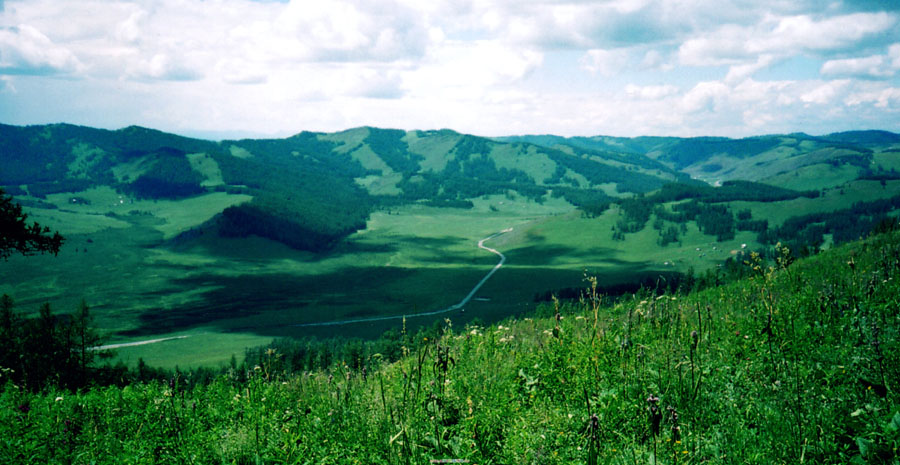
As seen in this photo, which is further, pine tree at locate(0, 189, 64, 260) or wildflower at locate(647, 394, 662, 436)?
pine tree at locate(0, 189, 64, 260)

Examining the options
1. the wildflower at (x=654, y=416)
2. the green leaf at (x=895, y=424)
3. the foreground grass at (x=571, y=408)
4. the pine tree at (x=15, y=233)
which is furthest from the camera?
the pine tree at (x=15, y=233)

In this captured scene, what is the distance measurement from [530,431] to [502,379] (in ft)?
7.27

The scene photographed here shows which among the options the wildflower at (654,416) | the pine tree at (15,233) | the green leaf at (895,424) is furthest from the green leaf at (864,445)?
the pine tree at (15,233)

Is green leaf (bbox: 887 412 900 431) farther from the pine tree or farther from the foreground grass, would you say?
the pine tree

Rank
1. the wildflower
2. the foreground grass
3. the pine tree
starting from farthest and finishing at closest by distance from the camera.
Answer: the pine tree
the foreground grass
the wildflower

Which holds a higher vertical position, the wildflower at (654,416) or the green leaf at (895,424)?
the wildflower at (654,416)

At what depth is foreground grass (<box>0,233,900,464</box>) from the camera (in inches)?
228

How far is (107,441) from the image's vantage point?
25.9 feet

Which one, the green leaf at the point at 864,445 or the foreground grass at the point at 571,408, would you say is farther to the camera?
the foreground grass at the point at 571,408

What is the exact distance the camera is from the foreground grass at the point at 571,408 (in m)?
5.80

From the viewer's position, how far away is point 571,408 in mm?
7398

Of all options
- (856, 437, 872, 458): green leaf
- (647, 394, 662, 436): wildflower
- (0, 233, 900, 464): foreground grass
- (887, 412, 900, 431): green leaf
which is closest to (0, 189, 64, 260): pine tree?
(0, 233, 900, 464): foreground grass

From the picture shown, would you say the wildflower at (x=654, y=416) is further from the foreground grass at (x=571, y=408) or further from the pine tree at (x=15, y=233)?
the pine tree at (x=15, y=233)

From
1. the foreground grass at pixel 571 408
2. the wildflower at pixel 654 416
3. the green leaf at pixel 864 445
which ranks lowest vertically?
the foreground grass at pixel 571 408
